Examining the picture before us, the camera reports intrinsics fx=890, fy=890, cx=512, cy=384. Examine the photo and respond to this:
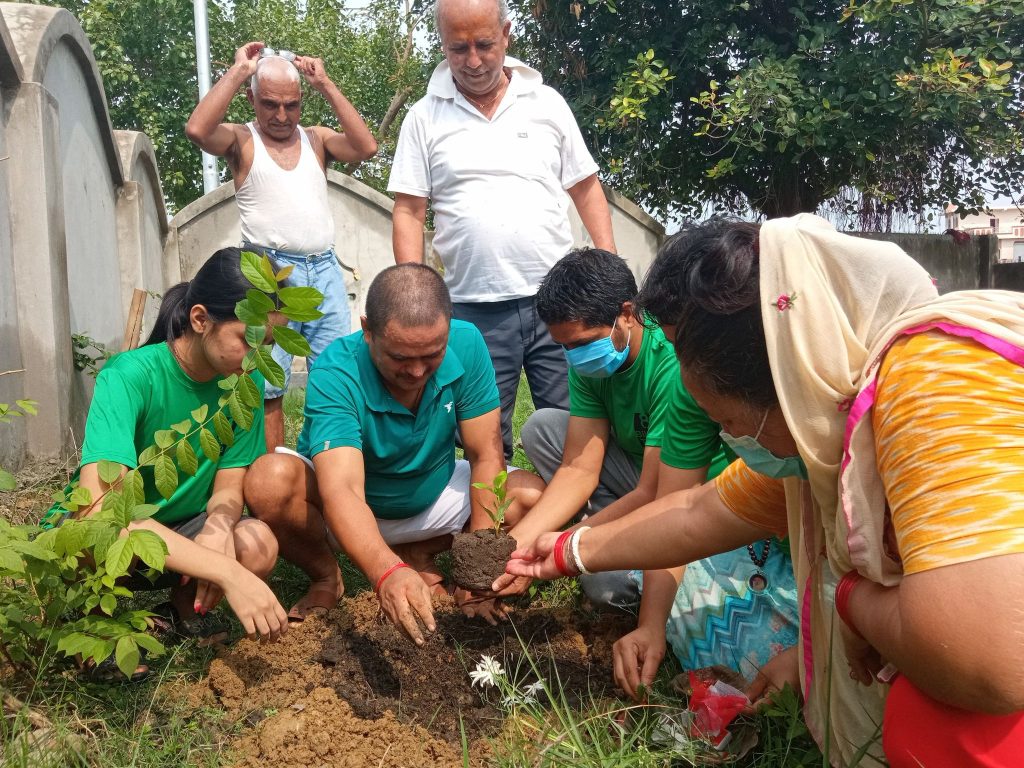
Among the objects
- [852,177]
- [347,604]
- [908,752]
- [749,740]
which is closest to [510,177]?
[347,604]

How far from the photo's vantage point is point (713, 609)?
2.73 meters

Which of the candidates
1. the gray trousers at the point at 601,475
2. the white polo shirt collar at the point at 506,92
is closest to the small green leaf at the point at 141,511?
the gray trousers at the point at 601,475

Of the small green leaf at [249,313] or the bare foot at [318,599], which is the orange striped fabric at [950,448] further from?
the bare foot at [318,599]

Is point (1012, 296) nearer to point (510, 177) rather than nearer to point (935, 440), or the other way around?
point (935, 440)

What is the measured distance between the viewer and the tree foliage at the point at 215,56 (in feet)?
63.0

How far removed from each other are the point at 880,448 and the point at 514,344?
106 inches

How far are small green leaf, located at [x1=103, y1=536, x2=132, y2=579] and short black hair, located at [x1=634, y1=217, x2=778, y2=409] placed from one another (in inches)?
53.7

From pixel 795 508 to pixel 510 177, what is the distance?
2.52 m

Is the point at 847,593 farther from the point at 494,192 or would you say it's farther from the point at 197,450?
the point at 494,192

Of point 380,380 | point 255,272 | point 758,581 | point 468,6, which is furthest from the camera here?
point 468,6

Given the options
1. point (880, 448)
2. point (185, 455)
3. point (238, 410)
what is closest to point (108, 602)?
point (185, 455)

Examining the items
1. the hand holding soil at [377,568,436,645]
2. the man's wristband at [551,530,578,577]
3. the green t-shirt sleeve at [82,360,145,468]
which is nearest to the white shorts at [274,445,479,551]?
the green t-shirt sleeve at [82,360,145,468]

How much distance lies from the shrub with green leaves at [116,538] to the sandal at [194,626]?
0.57 metres

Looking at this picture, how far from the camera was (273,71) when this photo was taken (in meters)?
4.78
